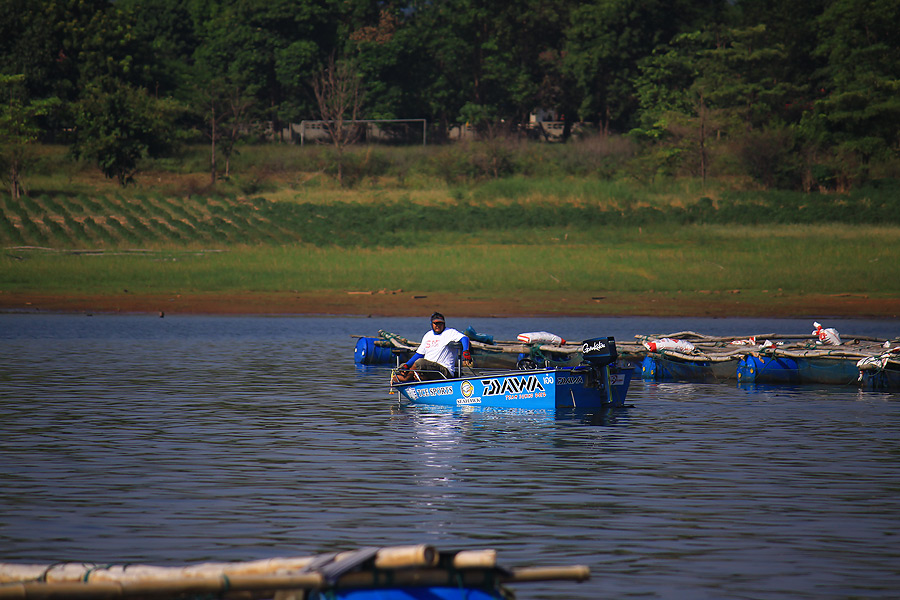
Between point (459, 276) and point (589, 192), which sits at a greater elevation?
point (589, 192)

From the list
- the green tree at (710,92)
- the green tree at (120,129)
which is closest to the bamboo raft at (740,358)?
the green tree at (710,92)

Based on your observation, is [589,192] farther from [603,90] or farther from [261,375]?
[261,375]

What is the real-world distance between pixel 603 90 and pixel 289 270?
50484mm

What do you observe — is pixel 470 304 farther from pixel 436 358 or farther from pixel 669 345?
pixel 436 358

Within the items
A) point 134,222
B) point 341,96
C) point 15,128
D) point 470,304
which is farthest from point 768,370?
point 341,96

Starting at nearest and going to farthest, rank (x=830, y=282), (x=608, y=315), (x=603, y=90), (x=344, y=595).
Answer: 1. (x=344, y=595)
2. (x=608, y=315)
3. (x=830, y=282)
4. (x=603, y=90)

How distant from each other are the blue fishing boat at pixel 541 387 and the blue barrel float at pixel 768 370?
19.3 feet

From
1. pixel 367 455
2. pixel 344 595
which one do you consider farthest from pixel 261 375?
pixel 344 595

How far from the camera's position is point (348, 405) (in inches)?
901

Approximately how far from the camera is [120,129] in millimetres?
77375

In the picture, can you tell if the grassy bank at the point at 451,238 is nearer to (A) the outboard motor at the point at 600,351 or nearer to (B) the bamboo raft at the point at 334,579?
(A) the outboard motor at the point at 600,351

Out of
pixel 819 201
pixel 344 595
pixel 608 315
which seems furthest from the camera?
pixel 819 201

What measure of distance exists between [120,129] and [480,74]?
32741 mm

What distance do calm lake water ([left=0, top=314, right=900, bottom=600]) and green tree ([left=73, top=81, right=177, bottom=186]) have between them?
51.0m
